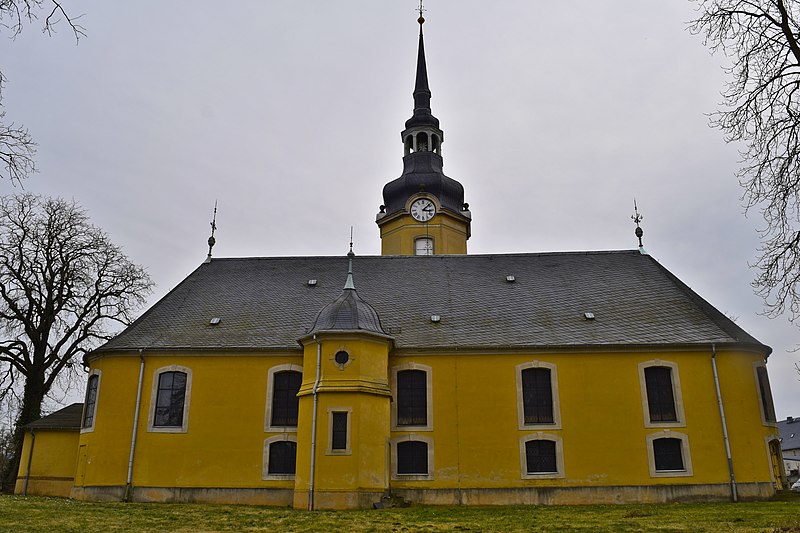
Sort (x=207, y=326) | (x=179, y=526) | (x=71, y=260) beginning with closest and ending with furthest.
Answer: (x=179, y=526)
(x=207, y=326)
(x=71, y=260)

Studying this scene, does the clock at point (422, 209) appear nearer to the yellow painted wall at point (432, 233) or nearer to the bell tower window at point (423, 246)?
the yellow painted wall at point (432, 233)

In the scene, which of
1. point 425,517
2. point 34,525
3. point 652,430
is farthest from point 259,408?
point 652,430

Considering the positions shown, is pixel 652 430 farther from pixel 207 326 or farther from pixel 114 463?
pixel 114 463

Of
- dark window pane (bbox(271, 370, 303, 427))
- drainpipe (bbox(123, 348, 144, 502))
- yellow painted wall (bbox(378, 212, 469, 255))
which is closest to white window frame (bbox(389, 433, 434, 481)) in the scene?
dark window pane (bbox(271, 370, 303, 427))

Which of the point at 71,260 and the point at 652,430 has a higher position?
the point at 71,260

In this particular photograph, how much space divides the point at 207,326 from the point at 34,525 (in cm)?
1169

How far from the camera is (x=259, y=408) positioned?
23.4 meters

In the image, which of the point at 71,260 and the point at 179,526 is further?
the point at 71,260

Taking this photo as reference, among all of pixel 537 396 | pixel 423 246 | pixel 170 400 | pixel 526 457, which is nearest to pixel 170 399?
pixel 170 400

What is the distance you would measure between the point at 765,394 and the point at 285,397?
56.0ft

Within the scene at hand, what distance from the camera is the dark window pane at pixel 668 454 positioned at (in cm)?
2242

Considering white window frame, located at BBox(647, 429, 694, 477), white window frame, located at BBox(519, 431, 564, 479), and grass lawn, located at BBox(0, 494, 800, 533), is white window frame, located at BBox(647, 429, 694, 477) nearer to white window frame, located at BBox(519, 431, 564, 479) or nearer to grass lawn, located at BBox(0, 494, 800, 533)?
grass lawn, located at BBox(0, 494, 800, 533)

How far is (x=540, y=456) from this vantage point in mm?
22703

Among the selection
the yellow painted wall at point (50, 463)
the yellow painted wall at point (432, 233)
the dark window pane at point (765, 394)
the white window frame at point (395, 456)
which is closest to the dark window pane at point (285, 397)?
the white window frame at point (395, 456)
